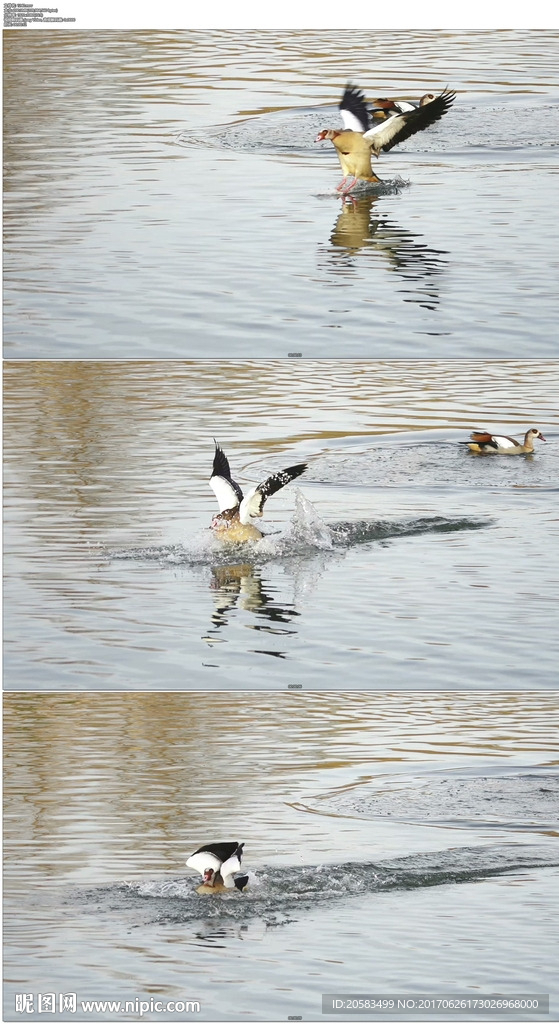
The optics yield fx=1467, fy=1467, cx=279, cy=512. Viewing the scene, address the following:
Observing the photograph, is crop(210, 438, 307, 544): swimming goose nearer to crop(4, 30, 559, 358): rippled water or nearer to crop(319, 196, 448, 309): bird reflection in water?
crop(4, 30, 559, 358): rippled water

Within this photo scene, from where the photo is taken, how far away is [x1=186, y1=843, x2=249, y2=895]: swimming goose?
3.72 m

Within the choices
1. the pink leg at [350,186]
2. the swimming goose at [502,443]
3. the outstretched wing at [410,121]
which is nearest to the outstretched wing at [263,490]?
the swimming goose at [502,443]

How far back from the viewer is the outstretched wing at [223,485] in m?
3.79

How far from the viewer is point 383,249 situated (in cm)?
399

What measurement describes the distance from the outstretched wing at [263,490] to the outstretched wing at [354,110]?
95cm

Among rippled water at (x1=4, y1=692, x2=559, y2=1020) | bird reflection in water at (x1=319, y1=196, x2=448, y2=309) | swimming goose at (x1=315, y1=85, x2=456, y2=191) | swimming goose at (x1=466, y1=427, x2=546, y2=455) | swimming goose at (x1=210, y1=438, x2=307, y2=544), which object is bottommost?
rippled water at (x1=4, y1=692, x2=559, y2=1020)

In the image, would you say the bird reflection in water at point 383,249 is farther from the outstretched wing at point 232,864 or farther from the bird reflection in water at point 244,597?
the outstretched wing at point 232,864

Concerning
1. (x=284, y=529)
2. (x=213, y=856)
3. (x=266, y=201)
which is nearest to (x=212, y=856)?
(x=213, y=856)

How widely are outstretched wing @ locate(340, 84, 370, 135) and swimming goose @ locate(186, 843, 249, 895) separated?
195 centimetres

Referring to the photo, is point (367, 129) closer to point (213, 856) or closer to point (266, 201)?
point (266, 201)

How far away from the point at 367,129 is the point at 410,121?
0.16 metres

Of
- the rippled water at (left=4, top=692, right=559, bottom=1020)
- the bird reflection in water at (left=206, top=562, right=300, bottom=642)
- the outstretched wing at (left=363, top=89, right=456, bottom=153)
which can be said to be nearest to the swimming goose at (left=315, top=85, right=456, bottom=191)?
the outstretched wing at (left=363, top=89, right=456, bottom=153)
